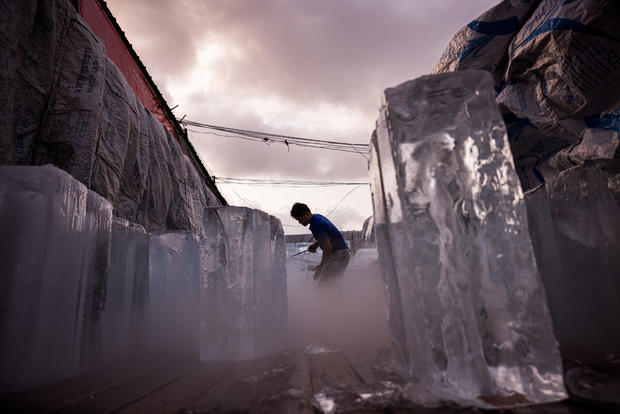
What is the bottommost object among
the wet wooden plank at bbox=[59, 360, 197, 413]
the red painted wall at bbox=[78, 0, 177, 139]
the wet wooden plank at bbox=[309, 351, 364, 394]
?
the wet wooden plank at bbox=[309, 351, 364, 394]

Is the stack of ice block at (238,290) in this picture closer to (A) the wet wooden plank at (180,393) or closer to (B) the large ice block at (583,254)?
(A) the wet wooden plank at (180,393)

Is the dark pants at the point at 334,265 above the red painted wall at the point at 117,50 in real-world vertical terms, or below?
below

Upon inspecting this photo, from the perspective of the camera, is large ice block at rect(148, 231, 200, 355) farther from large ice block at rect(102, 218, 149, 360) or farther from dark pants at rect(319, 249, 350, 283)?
dark pants at rect(319, 249, 350, 283)

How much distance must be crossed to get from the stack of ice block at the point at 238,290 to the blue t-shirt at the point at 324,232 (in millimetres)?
1390

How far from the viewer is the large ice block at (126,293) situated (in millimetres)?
1265

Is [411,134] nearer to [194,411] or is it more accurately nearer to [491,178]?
[491,178]

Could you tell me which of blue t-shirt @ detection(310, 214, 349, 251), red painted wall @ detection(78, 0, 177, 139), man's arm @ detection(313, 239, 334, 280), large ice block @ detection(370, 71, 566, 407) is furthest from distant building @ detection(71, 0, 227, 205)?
large ice block @ detection(370, 71, 566, 407)

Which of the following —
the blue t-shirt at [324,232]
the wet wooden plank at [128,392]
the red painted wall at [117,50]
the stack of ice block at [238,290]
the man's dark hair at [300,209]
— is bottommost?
the wet wooden plank at [128,392]

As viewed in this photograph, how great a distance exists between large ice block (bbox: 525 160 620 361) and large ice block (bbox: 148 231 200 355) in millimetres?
1590

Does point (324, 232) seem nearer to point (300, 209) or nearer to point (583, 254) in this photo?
point (300, 209)

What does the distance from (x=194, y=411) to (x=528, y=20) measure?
2006mm

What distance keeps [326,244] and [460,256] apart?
2.10 meters

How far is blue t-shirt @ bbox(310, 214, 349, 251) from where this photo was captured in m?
2.81

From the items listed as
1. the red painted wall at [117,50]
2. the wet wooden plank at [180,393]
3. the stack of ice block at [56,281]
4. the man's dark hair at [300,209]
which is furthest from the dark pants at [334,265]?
the red painted wall at [117,50]
